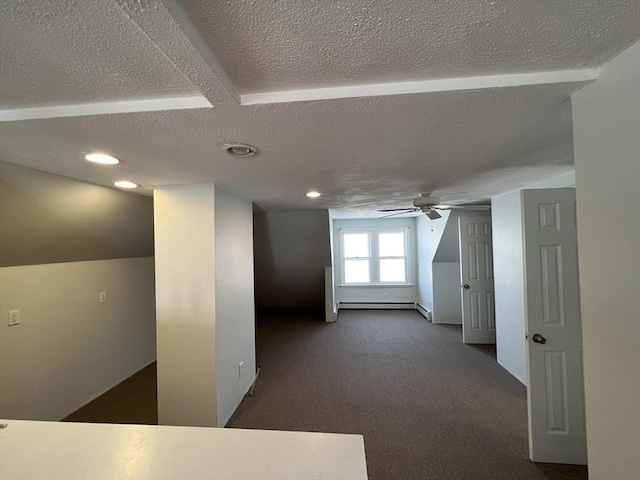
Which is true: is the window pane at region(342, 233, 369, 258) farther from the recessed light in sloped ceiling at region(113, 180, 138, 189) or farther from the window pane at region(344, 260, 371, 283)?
the recessed light in sloped ceiling at region(113, 180, 138, 189)

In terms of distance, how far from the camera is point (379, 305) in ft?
19.7

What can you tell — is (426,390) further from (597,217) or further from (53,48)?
(53,48)

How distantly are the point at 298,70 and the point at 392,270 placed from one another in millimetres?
5786

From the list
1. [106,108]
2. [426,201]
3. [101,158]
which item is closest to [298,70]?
[106,108]

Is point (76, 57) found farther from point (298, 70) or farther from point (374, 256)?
point (374, 256)

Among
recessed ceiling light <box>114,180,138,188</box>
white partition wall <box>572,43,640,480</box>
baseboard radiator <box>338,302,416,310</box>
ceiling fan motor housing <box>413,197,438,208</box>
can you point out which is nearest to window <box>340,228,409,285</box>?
baseboard radiator <box>338,302,416,310</box>

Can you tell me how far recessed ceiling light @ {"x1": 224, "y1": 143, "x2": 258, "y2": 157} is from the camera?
1.26m

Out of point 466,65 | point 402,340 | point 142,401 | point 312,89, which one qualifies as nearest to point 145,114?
point 312,89

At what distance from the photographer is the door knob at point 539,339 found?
1.83 m

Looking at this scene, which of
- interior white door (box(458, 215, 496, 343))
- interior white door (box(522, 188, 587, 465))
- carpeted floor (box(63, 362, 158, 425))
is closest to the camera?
interior white door (box(522, 188, 587, 465))

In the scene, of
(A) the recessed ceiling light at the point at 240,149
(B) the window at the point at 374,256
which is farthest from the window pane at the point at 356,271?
(A) the recessed ceiling light at the point at 240,149

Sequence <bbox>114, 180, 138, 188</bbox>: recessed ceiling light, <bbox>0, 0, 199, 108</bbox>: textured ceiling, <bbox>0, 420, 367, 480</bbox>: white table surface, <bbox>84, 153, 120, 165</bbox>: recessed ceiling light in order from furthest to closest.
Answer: <bbox>114, 180, 138, 188</bbox>: recessed ceiling light < <bbox>84, 153, 120, 165</bbox>: recessed ceiling light < <bbox>0, 420, 367, 480</bbox>: white table surface < <bbox>0, 0, 199, 108</bbox>: textured ceiling

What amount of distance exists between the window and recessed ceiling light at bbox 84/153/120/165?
5.04 metres

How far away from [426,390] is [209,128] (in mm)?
3103
